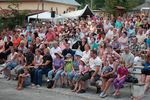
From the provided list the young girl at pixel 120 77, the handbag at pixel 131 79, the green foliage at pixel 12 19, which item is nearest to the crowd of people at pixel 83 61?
the young girl at pixel 120 77

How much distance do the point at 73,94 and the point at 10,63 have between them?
13.7ft

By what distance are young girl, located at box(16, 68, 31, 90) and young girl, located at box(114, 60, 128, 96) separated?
391cm

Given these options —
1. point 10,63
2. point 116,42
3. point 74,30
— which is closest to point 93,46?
point 116,42

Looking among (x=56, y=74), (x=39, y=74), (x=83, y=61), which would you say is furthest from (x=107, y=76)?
(x=39, y=74)

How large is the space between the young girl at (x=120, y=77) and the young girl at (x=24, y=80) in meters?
3.91

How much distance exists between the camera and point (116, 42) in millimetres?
17234

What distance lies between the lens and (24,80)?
15773mm

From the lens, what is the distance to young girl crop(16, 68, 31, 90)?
15.7 metres

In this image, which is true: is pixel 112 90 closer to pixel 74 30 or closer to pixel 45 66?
pixel 45 66

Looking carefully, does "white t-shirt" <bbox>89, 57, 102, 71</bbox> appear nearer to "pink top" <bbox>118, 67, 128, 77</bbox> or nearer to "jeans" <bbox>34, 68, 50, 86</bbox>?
"pink top" <bbox>118, 67, 128, 77</bbox>

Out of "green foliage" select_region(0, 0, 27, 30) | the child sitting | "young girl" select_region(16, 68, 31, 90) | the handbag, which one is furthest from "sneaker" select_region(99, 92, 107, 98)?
"green foliage" select_region(0, 0, 27, 30)

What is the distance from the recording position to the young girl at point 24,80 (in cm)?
1568

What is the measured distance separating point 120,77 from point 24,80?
4196mm

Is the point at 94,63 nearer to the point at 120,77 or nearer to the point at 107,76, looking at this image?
the point at 107,76
